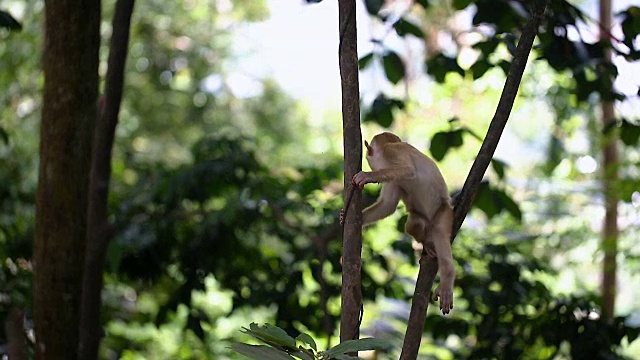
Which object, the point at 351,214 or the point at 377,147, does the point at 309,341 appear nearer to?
the point at 351,214

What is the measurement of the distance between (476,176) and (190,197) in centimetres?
165

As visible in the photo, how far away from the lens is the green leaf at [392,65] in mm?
2848

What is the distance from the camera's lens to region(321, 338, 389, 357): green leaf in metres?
1.17

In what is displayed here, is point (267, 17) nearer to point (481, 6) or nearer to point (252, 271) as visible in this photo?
point (252, 271)

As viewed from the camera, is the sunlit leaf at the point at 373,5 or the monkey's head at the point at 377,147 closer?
Answer: the monkey's head at the point at 377,147

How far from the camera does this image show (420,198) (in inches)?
96.0

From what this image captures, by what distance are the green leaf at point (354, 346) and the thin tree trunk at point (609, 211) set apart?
220 centimetres

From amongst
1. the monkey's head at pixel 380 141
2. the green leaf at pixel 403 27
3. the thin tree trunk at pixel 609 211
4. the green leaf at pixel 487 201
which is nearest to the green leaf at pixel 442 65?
the green leaf at pixel 403 27

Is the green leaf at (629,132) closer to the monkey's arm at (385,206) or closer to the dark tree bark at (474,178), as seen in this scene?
the monkey's arm at (385,206)

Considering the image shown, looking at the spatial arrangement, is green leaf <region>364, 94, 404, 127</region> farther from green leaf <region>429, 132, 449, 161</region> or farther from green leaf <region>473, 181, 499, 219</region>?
green leaf <region>473, 181, 499, 219</region>

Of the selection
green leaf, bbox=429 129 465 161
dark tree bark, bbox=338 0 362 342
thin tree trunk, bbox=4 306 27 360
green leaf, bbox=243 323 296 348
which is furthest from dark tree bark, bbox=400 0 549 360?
thin tree trunk, bbox=4 306 27 360

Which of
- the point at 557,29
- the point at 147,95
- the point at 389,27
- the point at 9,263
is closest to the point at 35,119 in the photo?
the point at 147,95

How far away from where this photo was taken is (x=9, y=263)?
3.27 m

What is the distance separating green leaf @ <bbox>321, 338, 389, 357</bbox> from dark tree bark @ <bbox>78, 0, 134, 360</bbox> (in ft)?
5.71
